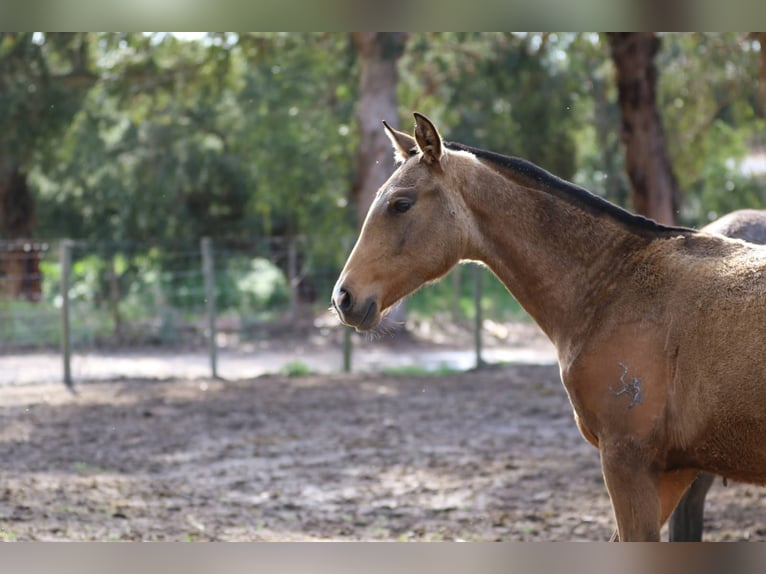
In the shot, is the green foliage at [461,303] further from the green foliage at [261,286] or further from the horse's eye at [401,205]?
the horse's eye at [401,205]

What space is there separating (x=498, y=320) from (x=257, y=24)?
13519 millimetres

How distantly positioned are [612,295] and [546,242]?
30cm

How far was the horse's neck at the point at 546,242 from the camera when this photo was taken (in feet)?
10.9

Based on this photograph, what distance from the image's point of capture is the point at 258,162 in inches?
666

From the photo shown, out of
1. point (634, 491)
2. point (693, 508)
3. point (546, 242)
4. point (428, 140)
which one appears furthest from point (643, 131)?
point (634, 491)

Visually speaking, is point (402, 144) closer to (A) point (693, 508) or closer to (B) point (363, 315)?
(B) point (363, 315)

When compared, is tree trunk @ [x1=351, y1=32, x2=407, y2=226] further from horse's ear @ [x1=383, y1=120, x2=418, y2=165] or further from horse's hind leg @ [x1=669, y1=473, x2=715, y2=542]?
horse's ear @ [x1=383, y1=120, x2=418, y2=165]

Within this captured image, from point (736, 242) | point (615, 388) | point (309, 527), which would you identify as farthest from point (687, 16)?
point (309, 527)

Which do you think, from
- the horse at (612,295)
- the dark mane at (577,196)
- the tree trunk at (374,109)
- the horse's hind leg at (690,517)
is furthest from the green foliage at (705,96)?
the horse at (612,295)

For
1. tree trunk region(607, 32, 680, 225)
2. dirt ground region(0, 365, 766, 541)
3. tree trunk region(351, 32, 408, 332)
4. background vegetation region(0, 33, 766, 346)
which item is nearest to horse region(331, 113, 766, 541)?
dirt ground region(0, 365, 766, 541)

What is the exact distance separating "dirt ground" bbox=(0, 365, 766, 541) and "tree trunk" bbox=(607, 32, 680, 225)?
2.23 metres

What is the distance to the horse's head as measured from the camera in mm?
3254

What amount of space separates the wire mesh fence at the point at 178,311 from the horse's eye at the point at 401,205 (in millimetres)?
7985

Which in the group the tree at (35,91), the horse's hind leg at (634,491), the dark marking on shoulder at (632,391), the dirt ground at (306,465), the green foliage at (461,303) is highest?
the tree at (35,91)
